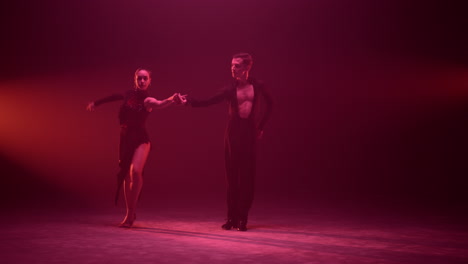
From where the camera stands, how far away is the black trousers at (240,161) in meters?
5.97

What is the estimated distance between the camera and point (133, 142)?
5957 millimetres

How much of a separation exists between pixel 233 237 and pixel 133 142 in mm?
1445

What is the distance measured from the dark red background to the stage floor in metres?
2.27

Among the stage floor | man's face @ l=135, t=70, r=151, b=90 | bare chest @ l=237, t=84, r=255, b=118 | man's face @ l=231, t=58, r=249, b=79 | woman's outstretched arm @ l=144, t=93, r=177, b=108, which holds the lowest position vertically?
the stage floor

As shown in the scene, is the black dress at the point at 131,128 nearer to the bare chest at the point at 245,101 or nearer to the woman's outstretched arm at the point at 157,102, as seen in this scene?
the woman's outstretched arm at the point at 157,102

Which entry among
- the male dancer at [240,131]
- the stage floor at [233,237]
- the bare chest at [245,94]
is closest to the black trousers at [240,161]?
the male dancer at [240,131]

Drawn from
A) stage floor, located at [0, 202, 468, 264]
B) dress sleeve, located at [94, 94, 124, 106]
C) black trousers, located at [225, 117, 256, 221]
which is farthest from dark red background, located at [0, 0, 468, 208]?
dress sleeve, located at [94, 94, 124, 106]

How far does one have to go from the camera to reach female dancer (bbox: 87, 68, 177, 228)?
→ 5.88 m

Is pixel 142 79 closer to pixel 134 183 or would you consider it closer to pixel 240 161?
pixel 134 183

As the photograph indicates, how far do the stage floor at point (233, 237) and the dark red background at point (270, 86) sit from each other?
227 centimetres

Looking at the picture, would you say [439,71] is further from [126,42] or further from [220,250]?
[220,250]

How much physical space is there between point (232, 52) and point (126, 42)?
5.80 feet

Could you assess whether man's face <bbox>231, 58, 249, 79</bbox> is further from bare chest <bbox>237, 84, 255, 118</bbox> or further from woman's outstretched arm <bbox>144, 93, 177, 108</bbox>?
woman's outstretched arm <bbox>144, 93, 177, 108</bbox>

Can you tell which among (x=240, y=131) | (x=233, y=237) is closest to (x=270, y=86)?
(x=240, y=131)
